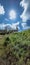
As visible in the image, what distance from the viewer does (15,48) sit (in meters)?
2.21

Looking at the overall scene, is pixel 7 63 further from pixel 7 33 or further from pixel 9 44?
pixel 7 33

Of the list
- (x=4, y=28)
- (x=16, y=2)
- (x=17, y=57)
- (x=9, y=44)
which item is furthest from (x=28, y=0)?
(x=17, y=57)

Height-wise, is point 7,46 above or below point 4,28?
below

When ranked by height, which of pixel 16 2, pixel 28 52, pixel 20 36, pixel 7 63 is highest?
pixel 16 2

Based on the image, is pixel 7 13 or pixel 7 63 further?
pixel 7 13

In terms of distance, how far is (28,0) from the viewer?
7.98ft

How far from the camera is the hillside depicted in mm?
2137

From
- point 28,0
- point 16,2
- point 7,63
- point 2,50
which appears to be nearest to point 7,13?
point 16,2

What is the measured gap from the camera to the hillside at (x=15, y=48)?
2137mm

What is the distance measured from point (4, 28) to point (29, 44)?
472mm

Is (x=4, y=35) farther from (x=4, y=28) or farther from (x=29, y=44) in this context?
(x=29, y=44)

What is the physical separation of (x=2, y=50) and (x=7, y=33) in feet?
0.89

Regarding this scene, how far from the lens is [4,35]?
7.78ft

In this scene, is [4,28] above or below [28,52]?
above
